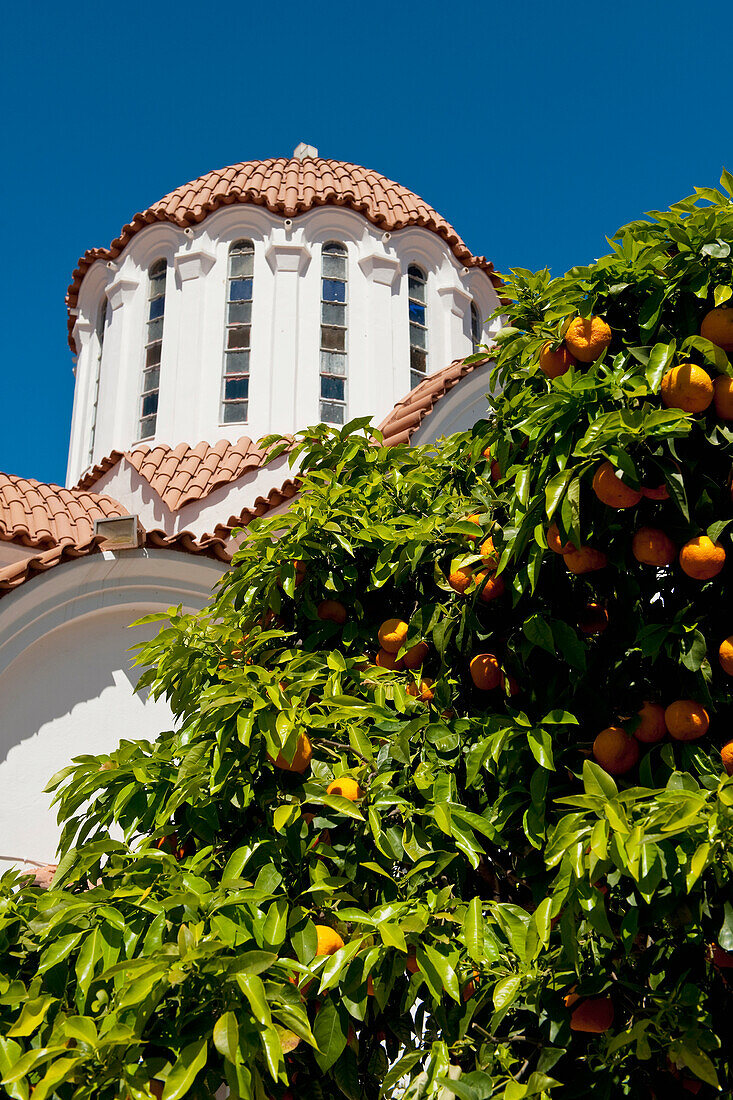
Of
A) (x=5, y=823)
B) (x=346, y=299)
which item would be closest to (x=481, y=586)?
(x=5, y=823)

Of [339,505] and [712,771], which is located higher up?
[339,505]

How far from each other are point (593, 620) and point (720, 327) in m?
0.90

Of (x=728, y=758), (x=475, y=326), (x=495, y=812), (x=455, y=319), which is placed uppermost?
(x=475, y=326)

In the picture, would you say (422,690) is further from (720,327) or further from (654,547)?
(720,327)

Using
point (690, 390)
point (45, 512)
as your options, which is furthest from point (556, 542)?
point (45, 512)

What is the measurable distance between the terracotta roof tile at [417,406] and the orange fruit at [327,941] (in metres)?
5.42

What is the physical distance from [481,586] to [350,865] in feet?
2.98

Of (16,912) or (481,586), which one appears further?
(481,586)

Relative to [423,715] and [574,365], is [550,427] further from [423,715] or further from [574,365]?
[423,715]

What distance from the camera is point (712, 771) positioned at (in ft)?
9.75

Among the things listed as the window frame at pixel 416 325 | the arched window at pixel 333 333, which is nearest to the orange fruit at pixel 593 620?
the arched window at pixel 333 333

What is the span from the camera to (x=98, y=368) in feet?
41.0

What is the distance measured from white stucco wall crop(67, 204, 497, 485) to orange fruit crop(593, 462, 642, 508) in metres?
7.79

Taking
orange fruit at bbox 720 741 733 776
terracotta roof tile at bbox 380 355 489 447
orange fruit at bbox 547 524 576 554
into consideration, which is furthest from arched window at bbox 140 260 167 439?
orange fruit at bbox 720 741 733 776
